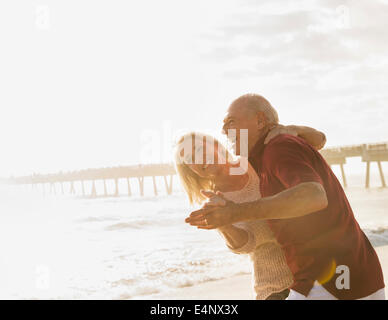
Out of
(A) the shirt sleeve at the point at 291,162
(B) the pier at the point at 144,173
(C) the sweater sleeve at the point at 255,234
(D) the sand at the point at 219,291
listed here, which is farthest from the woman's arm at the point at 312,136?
(B) the pier at the point at 144,173

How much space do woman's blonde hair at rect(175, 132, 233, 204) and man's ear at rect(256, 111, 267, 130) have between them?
1.09 feet

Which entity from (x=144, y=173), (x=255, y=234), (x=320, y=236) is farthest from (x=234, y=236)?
(x=144, y=173)

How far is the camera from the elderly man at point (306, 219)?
4.64 ft

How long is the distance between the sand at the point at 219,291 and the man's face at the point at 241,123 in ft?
15.2

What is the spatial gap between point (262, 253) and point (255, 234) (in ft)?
0.33

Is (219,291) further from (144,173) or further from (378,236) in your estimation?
(144,173)

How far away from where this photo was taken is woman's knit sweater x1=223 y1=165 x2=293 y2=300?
203 cm

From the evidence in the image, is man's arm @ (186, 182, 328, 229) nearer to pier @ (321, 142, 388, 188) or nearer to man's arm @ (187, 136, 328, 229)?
man's arm @ (187, 136, 328, 229)

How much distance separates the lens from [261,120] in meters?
1.84

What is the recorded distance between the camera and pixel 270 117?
6.12 feet

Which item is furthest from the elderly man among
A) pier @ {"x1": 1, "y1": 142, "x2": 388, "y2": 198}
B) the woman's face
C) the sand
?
pier @ {"x1": 1, "y1": 142, "x2": 388, "y2": 198}
